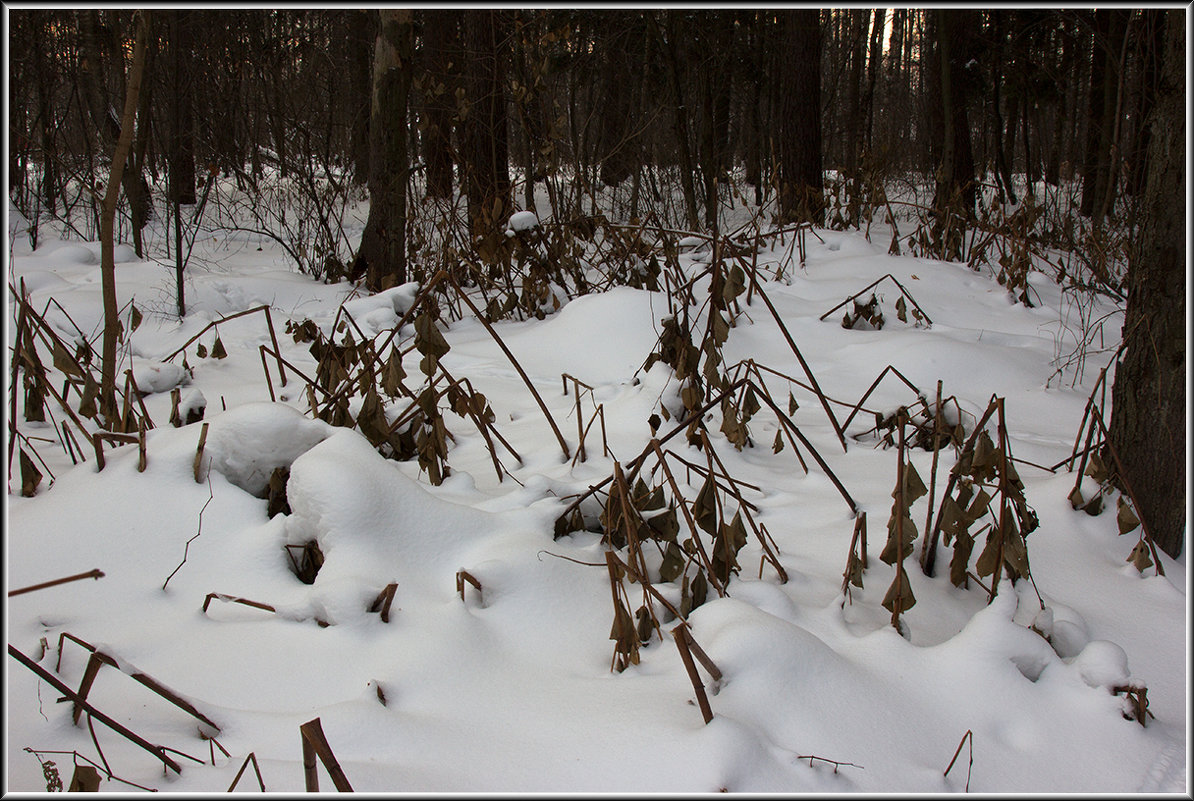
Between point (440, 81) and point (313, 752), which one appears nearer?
point (313, 752)

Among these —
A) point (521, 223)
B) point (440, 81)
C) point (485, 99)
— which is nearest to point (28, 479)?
point (521, 223)

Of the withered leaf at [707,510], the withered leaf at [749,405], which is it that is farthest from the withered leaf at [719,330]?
the withered leaf at [707,510]

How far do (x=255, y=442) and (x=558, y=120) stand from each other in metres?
3.51

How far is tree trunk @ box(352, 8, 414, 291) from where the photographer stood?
179 inches

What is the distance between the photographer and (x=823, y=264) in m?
5.28

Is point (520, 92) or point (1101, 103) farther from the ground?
point (1101, 103)

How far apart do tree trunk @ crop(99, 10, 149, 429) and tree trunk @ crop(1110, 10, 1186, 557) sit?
2.37 meters

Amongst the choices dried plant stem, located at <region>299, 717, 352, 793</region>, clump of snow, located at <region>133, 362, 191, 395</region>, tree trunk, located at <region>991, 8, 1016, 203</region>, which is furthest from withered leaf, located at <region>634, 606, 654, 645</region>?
tree trunk, located at <region>991, 8, 1016, 203</region>

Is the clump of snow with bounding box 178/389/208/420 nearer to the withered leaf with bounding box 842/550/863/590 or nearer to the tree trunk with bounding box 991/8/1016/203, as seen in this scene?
the withered leaf with bounding box 842/550/863/590

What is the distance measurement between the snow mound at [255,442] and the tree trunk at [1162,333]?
1824 millimetres

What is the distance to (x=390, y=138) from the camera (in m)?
4.63

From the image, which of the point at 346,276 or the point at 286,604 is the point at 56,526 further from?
the point at 346,276

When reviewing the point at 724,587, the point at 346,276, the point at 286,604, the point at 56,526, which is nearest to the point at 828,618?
the point at 724,587

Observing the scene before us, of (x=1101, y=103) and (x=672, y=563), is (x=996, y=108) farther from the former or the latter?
(x=672, y=563)
